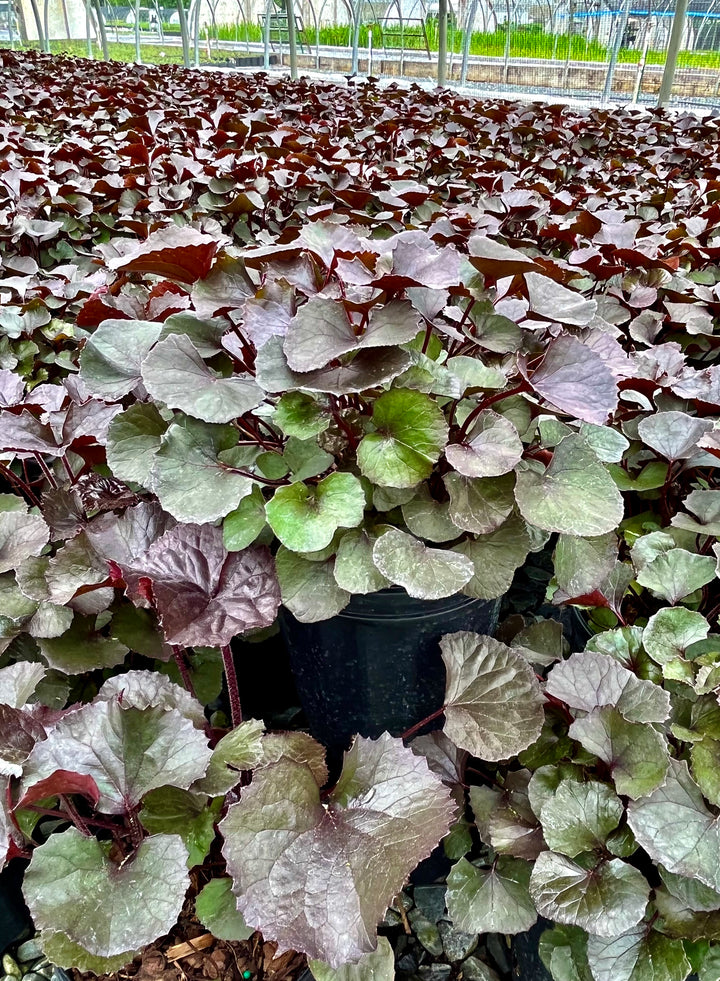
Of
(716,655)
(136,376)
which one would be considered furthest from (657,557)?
(136,376)

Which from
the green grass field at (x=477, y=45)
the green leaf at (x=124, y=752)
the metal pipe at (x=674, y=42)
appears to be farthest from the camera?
the green grass field at (x=477, y=45)

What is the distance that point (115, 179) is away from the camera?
9.45 feet

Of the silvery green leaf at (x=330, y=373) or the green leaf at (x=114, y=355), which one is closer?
the silvery green leaf at (x=330, y=373)

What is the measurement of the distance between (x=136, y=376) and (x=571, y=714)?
32.0 inches

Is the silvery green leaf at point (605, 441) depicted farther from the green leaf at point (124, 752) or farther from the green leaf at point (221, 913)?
the green leaf at point (221, 913)

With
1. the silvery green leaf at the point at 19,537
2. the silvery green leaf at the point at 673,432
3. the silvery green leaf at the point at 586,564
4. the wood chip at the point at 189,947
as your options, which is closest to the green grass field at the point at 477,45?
the silvery green leaf at the point at 673,432

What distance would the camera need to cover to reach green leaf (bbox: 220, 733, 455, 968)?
30.0 inches

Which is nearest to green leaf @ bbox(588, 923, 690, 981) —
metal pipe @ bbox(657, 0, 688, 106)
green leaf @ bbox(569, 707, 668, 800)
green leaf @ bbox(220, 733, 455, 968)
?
green leaf @ bbox(569, 707, 668, 800)

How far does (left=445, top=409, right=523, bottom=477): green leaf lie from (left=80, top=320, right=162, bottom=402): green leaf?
504mm

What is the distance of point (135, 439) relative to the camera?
112 cm

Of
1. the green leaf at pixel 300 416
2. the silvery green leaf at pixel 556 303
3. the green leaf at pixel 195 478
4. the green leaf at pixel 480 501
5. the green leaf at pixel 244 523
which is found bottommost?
the green leaf at pixel 244 523

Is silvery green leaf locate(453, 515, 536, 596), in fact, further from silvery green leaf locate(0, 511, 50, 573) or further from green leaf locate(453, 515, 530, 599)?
silvery green leaf locate(0, 511, 50, 573)

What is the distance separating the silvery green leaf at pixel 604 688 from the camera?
95cm

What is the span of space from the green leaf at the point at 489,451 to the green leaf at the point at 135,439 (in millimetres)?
438
